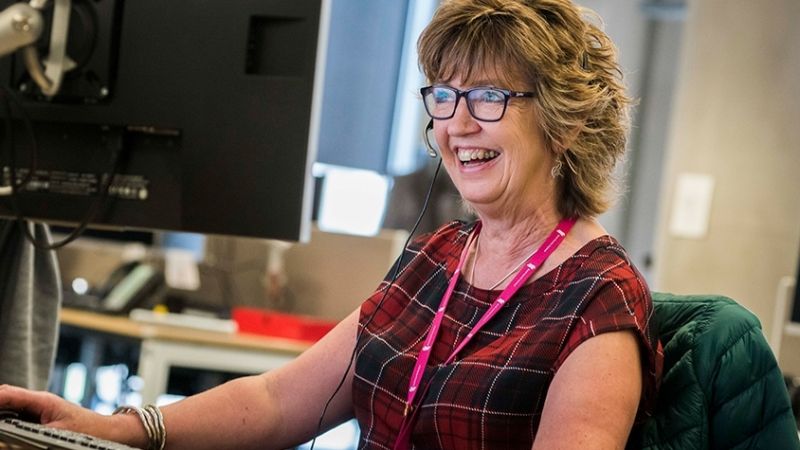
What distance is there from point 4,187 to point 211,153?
31cm

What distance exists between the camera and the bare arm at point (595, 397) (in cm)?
131

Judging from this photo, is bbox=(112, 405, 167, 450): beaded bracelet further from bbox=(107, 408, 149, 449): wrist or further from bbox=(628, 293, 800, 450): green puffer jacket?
bbox=(628, 293, 800, 450): green puffer jacket

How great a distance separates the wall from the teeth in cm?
414

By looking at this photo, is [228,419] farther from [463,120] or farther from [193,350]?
[193,350]

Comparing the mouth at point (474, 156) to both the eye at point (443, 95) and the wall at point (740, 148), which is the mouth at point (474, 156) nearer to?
the eye at point (443, 95)

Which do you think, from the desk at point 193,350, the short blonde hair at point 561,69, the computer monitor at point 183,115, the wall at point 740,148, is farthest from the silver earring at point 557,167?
the wall at point 740,148

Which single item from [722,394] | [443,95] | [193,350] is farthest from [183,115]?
[193,350]

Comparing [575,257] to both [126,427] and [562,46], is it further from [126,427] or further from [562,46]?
[126,427]

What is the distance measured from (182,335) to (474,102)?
6.79 ft

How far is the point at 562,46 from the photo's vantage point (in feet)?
5.12

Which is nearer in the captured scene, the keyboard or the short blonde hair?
the keyboard

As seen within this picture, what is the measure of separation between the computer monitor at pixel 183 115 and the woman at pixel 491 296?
0.19m

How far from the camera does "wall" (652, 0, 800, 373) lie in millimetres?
5480

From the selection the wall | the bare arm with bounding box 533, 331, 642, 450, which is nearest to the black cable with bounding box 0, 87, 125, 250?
the bare arm with bounding box 533, 331, 642, 450
